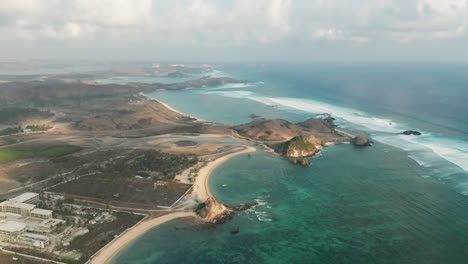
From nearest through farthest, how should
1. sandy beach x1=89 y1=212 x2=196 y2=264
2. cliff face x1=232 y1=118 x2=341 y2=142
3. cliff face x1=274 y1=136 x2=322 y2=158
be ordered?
sandy beach x1=89 y1=212 x2=196 y2=264 → cliff face x1=274 y1=136 x2=322 y2=158 → cliff face x1=232 y1=118 x2=341 y2=142

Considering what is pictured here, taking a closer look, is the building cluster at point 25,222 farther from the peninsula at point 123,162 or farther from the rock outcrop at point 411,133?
the rock outcrop at point 411,133

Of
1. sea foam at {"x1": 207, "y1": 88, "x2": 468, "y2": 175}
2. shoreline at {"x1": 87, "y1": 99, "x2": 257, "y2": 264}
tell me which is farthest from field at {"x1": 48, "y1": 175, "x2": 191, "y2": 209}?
sea foam at {"x1": 207, "y1": 88, "x2": 468, "y2": 175}

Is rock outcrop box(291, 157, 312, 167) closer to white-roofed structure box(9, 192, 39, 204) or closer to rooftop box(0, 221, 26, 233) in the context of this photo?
white-roofed structure box(9, 192, 39, 204)

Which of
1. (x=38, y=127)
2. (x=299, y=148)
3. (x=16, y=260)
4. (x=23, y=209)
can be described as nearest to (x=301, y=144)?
(x=299, y=148)

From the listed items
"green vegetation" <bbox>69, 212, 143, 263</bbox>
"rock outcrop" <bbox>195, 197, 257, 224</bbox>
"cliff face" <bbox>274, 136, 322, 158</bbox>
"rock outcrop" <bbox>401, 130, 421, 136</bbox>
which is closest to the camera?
"green vegetation" <bbox>69, 212, 143, 263</bbox>

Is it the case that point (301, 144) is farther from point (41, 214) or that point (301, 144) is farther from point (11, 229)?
point (11, 229)

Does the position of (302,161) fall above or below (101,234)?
above
